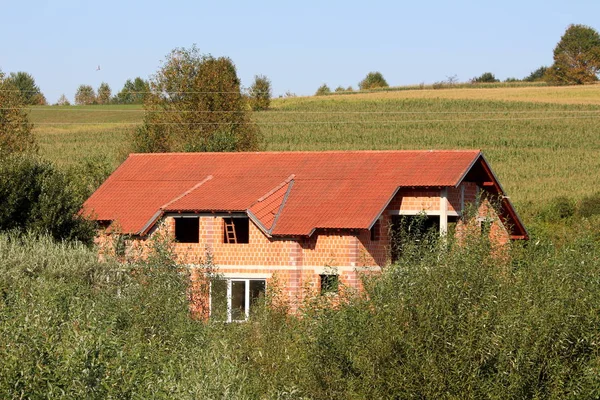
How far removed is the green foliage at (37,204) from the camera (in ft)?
126

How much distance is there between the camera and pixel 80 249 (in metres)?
33.9

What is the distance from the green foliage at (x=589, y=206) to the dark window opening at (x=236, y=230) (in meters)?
23.7

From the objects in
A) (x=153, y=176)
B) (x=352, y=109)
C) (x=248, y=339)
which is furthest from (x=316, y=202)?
(x=352, y=109)

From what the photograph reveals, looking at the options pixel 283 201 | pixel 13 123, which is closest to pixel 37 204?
pixel 283 201

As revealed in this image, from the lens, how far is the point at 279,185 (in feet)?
130

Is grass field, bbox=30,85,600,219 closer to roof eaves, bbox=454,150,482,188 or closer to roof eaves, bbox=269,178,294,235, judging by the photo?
roof eaves, bbox=454,150,482,188

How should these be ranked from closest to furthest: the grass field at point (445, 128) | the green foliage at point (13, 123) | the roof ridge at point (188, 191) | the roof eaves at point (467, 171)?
1. the roof eaves at point (467, 171)
2. the roof ridge at point (188, 191)
3. the green foliage at point (13, 123)
4. the grass field at point (445, 128)

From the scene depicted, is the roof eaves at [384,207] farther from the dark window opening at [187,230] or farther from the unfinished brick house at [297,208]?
the dark window opening at [187,230]

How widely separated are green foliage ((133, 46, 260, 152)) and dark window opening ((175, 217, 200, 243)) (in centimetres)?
2257

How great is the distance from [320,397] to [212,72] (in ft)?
155

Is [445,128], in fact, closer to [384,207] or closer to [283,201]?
[283,201]

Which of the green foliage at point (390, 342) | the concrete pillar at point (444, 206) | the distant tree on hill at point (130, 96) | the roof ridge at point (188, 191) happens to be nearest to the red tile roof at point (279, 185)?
the roof ridge at point (188, 191)

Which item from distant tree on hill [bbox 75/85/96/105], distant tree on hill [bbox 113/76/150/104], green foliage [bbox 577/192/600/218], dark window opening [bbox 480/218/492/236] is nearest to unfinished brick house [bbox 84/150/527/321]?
dark window opening [bbox 480/218/492/236]

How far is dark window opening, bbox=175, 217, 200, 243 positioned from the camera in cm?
4038
